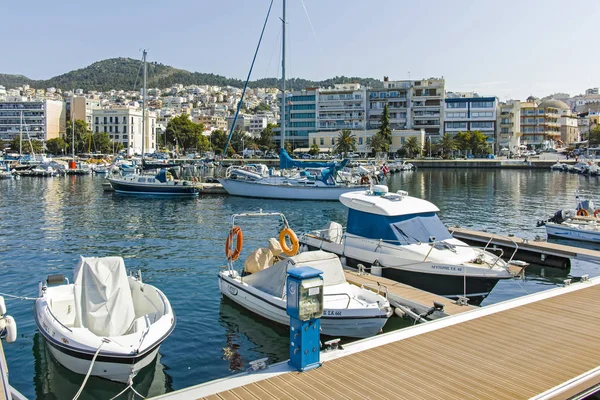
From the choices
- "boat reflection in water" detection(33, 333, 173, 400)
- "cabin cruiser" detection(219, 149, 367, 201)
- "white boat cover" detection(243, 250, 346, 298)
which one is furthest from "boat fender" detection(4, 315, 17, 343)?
"cabin cruiser" detection(219, 149, 367, 201)

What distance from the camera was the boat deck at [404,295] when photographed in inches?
501

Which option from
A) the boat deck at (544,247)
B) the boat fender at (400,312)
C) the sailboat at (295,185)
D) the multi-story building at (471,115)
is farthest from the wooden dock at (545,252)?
the multi-story building at (471,115)

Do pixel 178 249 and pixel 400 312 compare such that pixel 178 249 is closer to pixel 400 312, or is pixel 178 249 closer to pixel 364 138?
pixel 400 312

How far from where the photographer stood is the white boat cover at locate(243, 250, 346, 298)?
1308 centimetres

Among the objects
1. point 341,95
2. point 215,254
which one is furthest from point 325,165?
point 341,95

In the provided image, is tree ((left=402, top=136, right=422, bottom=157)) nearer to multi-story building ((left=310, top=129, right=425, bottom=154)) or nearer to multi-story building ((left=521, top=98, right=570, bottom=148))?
multi-story building ((left=310, top=129, right=425, bottom=154))

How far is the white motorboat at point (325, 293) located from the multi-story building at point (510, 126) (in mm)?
117797

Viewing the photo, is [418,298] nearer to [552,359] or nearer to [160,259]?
[552,359]

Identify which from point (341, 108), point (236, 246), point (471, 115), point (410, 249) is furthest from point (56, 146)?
point (410, 249)

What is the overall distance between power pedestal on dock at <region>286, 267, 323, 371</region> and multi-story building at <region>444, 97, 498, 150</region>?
119 meters

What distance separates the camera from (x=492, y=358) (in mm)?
8531

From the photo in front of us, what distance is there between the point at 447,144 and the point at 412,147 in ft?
24.6

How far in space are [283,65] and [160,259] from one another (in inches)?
1296

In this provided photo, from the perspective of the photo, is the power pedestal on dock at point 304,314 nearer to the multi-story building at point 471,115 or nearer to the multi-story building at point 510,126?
the multi-story building at point 471,115
